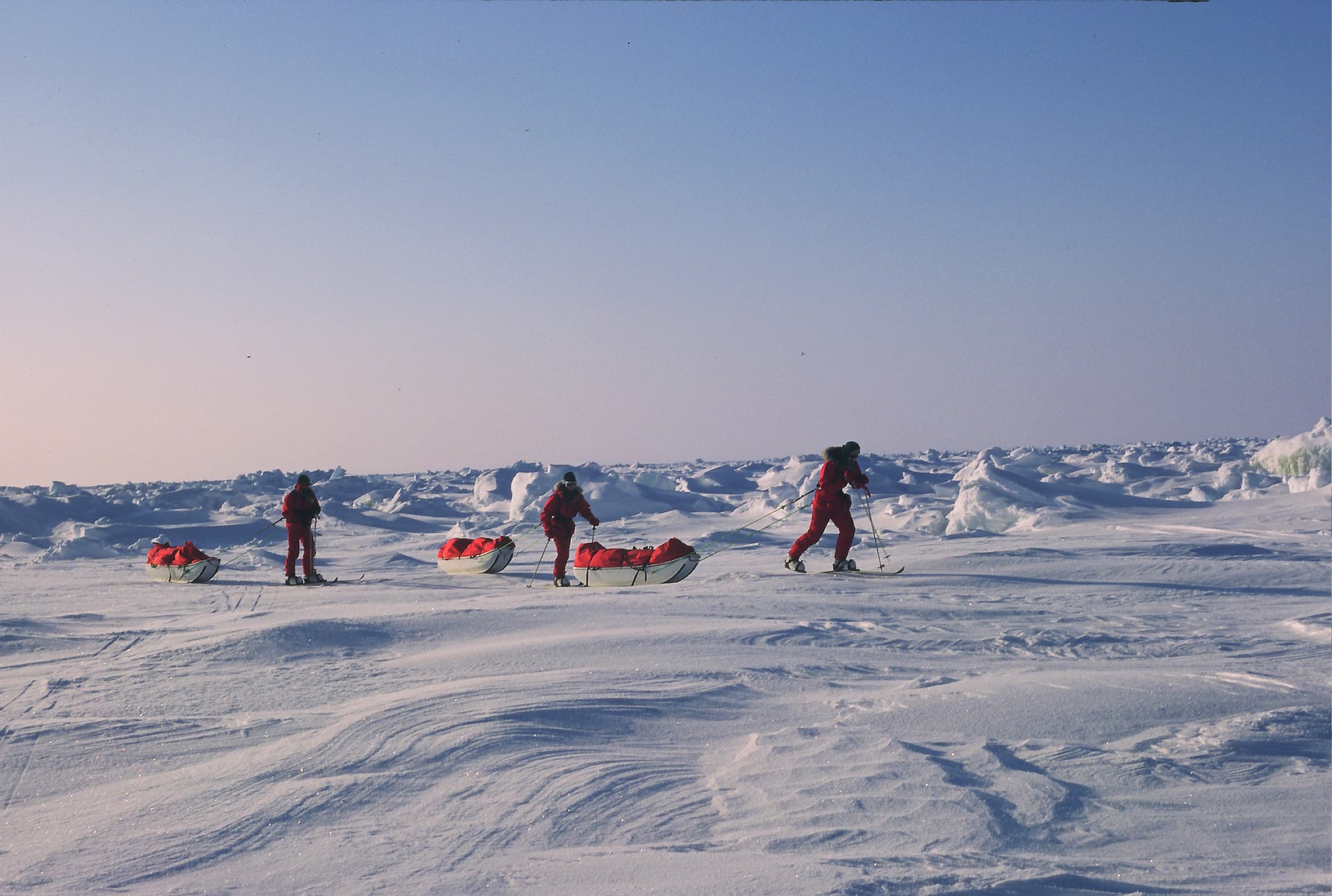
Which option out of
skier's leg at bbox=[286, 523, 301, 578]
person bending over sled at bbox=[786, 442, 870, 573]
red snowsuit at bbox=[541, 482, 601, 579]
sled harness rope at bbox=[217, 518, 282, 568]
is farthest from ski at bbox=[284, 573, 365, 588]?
person bending over sled at bbox=[786, 442, 870, 573]

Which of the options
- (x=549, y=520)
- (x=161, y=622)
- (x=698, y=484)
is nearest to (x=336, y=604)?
(x=161, y=622)

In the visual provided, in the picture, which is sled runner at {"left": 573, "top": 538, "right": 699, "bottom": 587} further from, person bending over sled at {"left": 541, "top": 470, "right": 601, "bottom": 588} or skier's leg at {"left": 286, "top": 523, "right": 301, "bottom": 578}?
skier's leg at {"left": 286, "top": 523, "right": 301, "bottom": 578}

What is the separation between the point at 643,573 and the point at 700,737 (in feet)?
16.4

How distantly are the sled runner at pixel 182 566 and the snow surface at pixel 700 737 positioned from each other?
2590mm

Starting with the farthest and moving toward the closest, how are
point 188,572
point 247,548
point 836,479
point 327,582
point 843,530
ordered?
point 247,548 → point 188,572 → point 327,582 → point 843,530 → point 836,479

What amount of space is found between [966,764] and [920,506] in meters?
14.4

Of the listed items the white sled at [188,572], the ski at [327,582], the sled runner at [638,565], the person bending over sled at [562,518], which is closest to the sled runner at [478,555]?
the ski at [327,582]

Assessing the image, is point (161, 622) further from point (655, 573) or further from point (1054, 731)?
point (1054, 731)

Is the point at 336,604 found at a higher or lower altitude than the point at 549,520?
lower

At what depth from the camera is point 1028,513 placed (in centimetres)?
1464

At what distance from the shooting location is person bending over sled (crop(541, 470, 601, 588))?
9273mm

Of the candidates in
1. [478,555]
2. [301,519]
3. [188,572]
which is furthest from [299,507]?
[478,555]

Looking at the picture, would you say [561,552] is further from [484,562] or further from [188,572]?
[188,572]

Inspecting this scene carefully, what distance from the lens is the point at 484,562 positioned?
34.8ft
